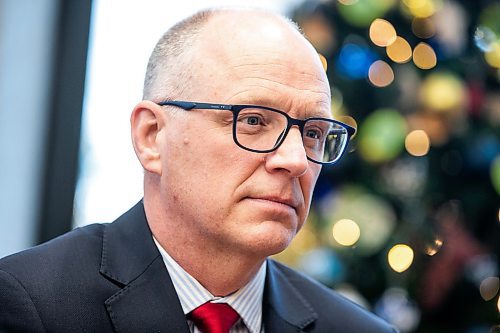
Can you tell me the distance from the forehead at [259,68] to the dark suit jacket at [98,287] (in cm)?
34

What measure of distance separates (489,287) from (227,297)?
130 centimetres

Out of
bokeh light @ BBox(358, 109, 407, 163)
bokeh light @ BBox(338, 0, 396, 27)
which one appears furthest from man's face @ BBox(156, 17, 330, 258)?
bokeh light @ BBox(338, 0, 396, 27)

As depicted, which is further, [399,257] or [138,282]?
[399,257]

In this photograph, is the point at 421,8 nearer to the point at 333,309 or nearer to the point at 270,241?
the point at 333,309

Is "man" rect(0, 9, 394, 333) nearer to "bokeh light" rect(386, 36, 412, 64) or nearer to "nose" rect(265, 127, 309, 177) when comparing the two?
"nose" rect(265, 127, 309, 177)

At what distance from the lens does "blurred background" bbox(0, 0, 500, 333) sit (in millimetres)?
2551

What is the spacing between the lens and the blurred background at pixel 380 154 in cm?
255

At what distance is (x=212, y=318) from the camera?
1509 mm

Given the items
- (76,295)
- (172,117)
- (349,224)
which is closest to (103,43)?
(349,224)

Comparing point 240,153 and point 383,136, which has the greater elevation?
point 240,153

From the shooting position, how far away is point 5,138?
2.57m

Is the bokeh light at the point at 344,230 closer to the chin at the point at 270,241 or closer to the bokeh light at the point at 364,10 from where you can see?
the bokeh light at the point at 364,10

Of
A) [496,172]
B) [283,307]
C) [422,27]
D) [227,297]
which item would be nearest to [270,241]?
[227,297]

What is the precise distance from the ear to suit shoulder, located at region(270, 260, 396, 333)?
0.45 metres
